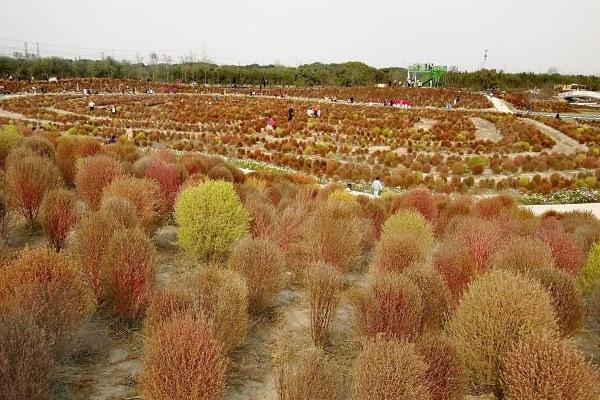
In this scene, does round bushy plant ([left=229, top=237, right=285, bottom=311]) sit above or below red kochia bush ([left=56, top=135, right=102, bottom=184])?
below

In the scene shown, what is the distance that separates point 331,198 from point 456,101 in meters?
54.2

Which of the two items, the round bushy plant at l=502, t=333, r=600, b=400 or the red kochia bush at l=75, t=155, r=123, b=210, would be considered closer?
the round bushy plant at l=502, t=333, r=600, b=400

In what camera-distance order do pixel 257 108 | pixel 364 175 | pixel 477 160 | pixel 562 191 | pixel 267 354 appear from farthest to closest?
pixel 257 108 < pixel 477 160 < pixel 364 175 < pixel 562 191 < pixel 267 354

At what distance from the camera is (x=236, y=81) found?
9456 cm

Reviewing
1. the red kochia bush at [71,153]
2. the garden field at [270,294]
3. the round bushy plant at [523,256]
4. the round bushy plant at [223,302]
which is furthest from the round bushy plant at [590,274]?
the red kochia bush at [71,153]

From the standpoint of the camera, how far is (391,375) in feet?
14.6

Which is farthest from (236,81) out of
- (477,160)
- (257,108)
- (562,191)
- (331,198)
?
(331,198)

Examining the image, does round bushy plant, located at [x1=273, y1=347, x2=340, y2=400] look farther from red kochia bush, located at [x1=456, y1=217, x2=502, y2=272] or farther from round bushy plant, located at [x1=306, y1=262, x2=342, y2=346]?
red kochia bush, located at [x1=456, y1=217, x2=502, y2=272]

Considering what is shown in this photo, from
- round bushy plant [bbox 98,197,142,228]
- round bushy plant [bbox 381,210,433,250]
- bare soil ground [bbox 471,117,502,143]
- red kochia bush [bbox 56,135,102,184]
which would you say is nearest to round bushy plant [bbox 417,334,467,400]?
round bushy plant [bbox 381,210,433,250]

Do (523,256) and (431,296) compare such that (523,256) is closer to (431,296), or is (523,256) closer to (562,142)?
(431,296)

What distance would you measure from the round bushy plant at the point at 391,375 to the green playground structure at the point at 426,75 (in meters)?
88.9

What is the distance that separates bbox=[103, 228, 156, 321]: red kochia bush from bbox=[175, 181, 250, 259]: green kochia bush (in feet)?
6.43

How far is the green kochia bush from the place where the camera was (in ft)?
29.0

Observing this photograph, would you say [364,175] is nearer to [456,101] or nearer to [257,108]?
[257,108]
